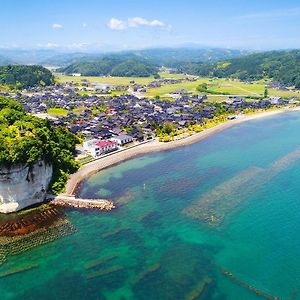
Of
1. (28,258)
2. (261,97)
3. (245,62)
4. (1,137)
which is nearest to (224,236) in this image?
(28,258)

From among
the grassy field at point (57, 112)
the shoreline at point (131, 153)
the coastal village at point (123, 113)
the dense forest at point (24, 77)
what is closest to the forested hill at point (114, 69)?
the dense forest at point (24, 77)

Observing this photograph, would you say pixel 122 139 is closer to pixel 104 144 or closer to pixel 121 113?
pixel 104 144

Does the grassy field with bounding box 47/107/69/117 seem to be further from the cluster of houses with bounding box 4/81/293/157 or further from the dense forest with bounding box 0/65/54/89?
the dense forest with bounding box 0/65/54/89

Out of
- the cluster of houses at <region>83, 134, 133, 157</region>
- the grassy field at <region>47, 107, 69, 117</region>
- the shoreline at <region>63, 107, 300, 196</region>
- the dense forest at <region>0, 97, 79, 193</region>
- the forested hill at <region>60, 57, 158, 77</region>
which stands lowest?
the shoreline at <region>63, 107, 300, 196</region>

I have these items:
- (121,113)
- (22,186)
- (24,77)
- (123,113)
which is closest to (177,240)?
(22,186)

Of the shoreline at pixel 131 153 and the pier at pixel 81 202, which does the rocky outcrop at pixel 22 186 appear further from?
the shoreline at pixel 131 153

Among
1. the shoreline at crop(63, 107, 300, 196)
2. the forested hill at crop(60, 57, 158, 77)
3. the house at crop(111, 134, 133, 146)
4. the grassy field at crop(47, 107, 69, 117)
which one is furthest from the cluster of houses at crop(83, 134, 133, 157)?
the forested hill at crop(60, 57, 158, 77)
